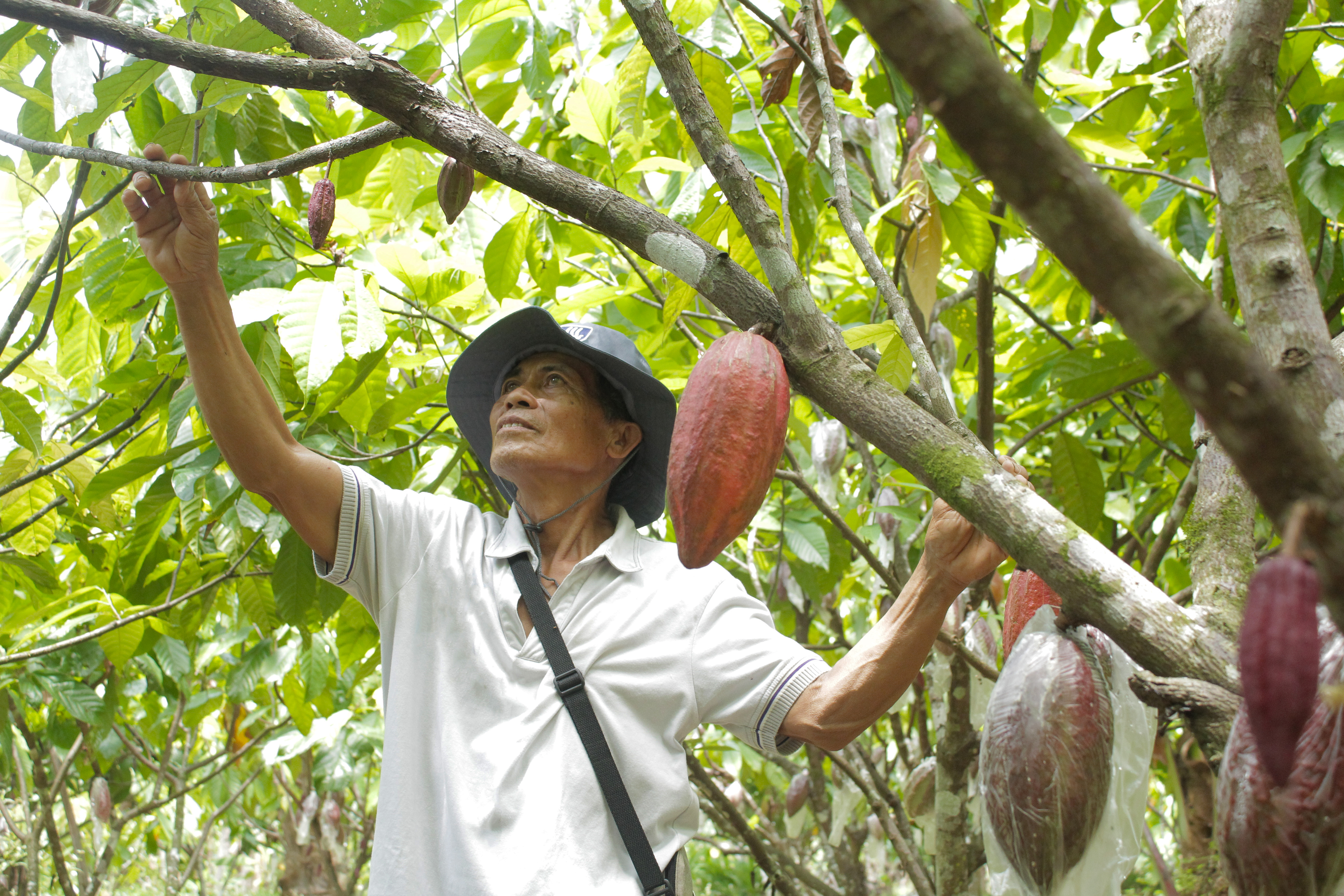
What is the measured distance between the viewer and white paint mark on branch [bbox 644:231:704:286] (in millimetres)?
854

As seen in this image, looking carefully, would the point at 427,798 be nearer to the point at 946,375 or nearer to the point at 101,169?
the point at 101,169

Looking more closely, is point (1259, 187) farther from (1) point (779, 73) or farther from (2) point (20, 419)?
(2) point (20, 419)

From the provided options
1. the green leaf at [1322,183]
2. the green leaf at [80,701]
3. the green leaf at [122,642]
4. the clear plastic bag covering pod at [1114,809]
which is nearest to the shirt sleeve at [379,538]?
the clear plastic bag covering pod at [1114,809]

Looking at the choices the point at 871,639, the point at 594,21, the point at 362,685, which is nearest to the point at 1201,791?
the point at 871,639

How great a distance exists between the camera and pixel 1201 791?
2.77 meters

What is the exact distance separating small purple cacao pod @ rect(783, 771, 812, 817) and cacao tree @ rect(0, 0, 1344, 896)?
2 centimetres

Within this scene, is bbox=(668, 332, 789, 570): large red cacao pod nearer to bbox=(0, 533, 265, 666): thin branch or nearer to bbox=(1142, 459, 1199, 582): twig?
bbox=(1142, 459, 1199, 582): twig

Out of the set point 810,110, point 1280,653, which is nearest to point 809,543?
point 810,110

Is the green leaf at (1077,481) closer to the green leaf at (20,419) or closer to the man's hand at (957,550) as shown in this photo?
the man's hand at (957,550)

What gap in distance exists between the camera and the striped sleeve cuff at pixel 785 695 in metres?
1.48

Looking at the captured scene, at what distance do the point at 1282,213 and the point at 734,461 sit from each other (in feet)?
1.53

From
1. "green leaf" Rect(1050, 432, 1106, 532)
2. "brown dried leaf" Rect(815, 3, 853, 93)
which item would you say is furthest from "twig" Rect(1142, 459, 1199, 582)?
"brown dried leaf" Rect(815, 3, 853, 93)

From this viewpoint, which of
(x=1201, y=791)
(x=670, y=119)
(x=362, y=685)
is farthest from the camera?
(x=362, y=685)

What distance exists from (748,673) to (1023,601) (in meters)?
0.64
